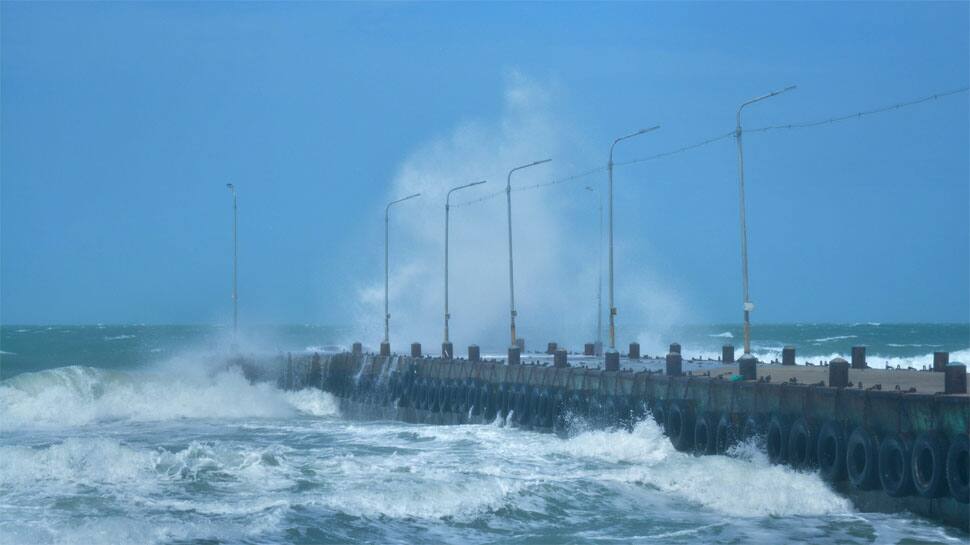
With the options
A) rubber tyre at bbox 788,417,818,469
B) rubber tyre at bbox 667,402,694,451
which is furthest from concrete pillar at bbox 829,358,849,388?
rubber tyre at bbox 667,402,694,451

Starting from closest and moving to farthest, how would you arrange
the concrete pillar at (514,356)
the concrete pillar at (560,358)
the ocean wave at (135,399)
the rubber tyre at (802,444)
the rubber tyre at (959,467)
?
1. the rubber tyre at (959,467)
2. the rubber tyre at (802,444)
3. the concrete pillar at (560,358)
4. the concrete pillar at (514,356)
5. the ocean wave at (135,399)

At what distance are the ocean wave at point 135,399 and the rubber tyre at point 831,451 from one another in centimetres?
2925

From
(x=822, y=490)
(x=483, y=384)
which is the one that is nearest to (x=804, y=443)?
(x=822, y=490)

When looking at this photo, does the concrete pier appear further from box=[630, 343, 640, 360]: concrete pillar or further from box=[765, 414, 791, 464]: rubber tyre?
box=[630, 343, 640, 360]: concrete pillar

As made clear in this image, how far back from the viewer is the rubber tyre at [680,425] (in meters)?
28.0

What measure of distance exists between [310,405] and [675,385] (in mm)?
24695

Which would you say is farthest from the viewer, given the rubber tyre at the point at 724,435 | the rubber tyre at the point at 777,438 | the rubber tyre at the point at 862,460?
the rubber tyre at the point at 724,435

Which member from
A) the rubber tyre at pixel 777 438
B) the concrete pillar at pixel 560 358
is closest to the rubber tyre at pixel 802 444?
the rubber tyre at pixel 777 438

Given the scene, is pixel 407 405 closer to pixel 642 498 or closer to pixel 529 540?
pixel 642 498

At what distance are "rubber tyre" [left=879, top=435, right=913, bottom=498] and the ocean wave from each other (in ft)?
102

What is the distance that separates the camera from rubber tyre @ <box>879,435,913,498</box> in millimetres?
20234

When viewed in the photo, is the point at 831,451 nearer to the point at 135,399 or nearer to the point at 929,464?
the point at 929,464

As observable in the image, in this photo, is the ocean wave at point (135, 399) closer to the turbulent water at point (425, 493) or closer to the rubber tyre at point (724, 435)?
the turbulent water at point (425, 493)

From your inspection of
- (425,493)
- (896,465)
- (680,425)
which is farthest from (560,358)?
(896,465)
